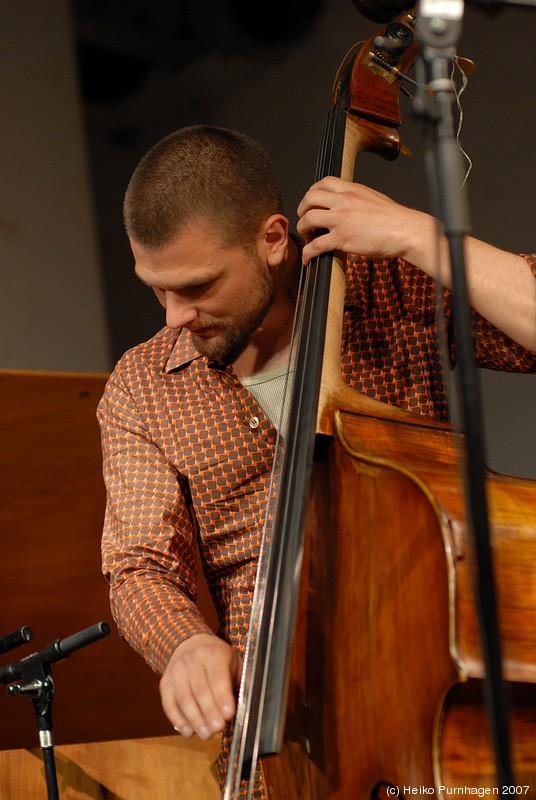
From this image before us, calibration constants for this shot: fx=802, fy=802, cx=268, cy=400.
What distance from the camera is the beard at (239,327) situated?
4.16ft

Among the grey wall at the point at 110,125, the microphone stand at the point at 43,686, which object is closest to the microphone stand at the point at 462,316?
the microphone stand at the point at 43,686

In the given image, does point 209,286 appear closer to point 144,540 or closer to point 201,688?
point 144,540

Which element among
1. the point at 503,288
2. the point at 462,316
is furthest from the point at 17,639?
the point at 462,316

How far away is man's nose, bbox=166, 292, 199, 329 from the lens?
4.05 ft

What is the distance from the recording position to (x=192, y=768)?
1.60 m

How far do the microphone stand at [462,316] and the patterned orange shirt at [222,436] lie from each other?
66 centimetres

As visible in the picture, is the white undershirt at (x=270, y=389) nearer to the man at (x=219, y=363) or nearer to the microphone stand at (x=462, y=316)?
the man at (x=219, y=363)

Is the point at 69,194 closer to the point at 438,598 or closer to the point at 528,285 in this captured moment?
the point at 528,285

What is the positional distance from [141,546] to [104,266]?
1.63 meters

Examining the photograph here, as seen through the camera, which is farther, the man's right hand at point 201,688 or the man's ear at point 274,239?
the man's ear at point 274,239

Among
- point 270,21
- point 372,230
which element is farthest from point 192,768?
point 270,21

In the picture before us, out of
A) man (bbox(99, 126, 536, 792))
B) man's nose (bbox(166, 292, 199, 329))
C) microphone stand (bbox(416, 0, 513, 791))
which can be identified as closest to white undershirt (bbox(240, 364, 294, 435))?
man (bbox(99, 126, 536, 792))

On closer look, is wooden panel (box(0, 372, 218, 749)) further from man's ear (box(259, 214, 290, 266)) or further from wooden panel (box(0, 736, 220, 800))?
man's ear (box(259, 214, 290, 266))

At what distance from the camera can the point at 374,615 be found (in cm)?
78
